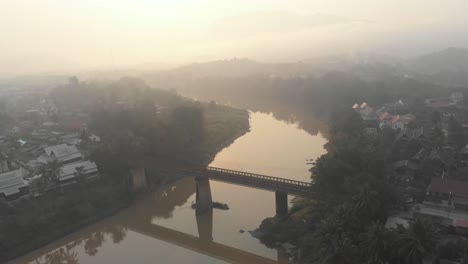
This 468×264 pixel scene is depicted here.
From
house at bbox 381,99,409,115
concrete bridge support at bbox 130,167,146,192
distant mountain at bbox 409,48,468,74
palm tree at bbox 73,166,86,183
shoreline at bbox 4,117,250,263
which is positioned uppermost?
distant mountain at bbox 409,48,468,74

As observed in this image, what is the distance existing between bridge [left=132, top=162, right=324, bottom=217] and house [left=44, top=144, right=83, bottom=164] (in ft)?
21.6

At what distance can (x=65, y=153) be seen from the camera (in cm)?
3084

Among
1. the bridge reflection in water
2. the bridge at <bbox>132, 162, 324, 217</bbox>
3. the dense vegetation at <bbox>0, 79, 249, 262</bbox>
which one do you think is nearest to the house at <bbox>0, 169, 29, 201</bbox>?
the dense vegetation at <bbox>0, 79, 249, 262</bbox>

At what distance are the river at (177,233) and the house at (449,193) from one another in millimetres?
7746

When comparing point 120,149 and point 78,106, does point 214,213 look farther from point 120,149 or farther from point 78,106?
point 78,106

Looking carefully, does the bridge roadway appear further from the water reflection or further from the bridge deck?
the water reflection

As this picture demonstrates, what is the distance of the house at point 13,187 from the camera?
76.8ft

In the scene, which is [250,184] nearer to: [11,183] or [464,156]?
[464,156]

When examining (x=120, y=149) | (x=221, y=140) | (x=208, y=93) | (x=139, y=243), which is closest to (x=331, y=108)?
(x=221, y=140)

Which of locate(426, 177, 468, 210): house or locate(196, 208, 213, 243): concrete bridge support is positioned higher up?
locate(426, 177, 468, 210): house

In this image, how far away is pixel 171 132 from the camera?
34000mm

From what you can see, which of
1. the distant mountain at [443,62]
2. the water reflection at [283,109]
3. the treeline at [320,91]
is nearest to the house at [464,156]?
the water reflection at [283,109]

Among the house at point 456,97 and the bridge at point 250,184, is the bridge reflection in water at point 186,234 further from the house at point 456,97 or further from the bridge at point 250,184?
the house at point 456,97

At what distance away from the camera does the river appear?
1980cm
